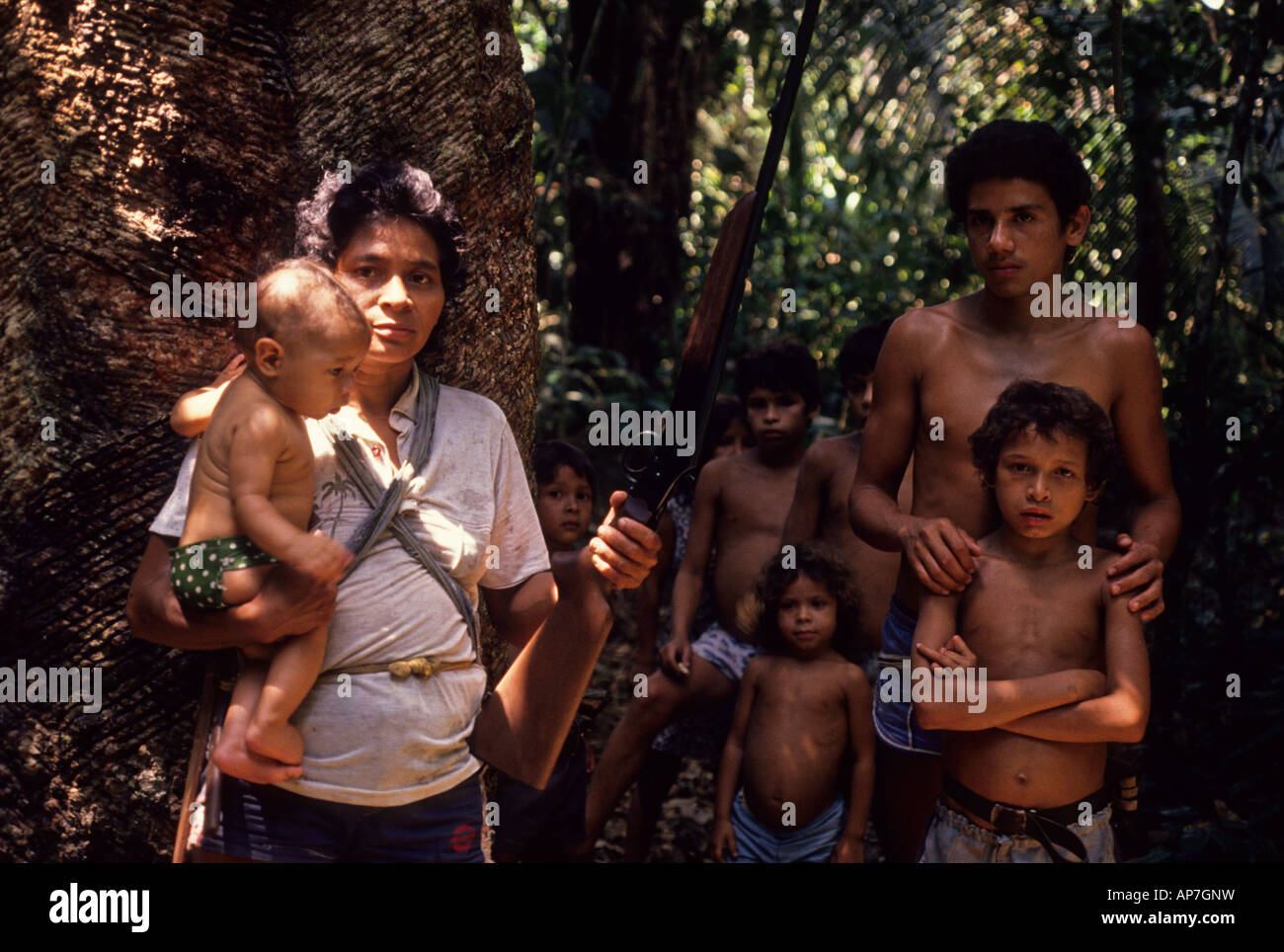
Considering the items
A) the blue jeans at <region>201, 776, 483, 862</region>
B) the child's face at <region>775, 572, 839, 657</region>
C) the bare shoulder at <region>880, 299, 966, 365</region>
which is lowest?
the blue jeans at <region>201, 776, 483, 862</region>

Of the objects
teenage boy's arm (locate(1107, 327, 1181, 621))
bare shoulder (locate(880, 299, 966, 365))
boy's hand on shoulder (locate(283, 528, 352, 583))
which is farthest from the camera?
bare shoulder (locate(880, 299, 966, 365))

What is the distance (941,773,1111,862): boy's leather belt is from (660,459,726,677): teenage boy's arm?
1.52m

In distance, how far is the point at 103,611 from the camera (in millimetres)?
2627

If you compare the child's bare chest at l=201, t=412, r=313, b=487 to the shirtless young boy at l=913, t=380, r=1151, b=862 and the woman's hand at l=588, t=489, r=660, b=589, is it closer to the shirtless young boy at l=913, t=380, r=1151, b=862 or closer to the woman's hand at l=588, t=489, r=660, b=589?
the woman's hand at l=588, t=489, r=660, b=589

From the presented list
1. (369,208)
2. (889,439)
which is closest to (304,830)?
(369,208)

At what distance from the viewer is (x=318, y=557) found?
193cm

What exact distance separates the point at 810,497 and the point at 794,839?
1095 millimetres

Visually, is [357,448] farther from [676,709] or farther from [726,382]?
[726,382]

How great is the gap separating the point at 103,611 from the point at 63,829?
0.49 meters

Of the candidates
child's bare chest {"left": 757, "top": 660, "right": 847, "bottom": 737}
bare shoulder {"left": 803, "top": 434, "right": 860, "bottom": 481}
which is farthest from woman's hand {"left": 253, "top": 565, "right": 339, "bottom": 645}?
bare shoulder {"left": 803, "top": 434, "right": 860, "bottom": 481}

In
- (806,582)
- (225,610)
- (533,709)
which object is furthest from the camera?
(806,582)

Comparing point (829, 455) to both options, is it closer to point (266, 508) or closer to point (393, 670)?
point (393, 670)

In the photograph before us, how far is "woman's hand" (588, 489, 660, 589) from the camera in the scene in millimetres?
2039

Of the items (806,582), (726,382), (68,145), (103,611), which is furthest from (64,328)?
(726,382)
